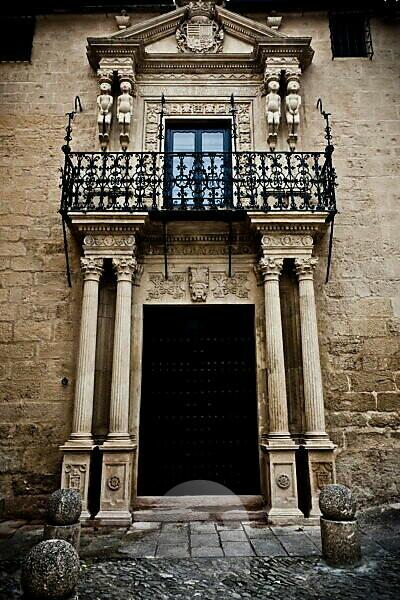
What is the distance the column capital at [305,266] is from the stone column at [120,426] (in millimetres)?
2694

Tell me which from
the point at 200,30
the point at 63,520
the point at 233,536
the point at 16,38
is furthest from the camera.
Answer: the point at 16,38

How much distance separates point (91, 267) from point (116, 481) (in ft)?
10.8

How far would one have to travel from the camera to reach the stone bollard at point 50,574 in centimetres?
302

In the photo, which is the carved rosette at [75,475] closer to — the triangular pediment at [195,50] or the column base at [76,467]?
the column base at [76,467]

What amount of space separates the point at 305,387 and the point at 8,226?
233 inches

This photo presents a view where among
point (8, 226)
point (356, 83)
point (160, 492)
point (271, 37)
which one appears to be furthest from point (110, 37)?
point (160, 492)

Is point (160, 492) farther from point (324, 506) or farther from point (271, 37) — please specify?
point (271, 37)

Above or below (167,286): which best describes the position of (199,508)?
below

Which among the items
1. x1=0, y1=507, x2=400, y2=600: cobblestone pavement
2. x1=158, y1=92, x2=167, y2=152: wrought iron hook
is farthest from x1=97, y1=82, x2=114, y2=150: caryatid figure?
x1=0, y1=507, x2=400, y2=600: cobblestone pavement

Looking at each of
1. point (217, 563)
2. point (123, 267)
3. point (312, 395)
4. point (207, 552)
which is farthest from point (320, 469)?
point (123, 267)

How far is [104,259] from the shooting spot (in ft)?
24.2

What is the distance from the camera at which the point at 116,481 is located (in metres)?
6.43

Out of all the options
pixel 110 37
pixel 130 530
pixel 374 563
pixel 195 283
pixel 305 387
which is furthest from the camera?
pixel 110 37

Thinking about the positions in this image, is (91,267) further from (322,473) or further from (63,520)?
(322,473)
